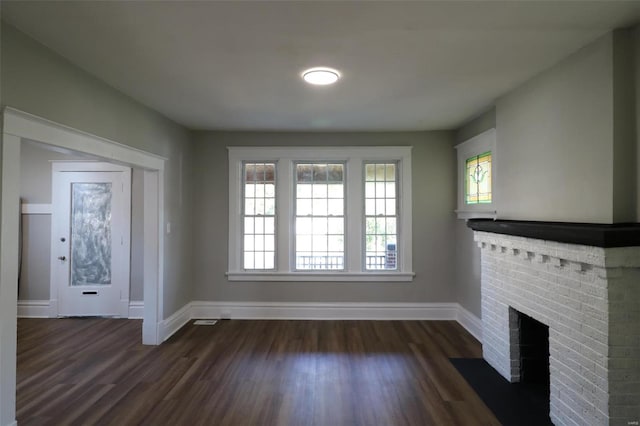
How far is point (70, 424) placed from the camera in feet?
7.70

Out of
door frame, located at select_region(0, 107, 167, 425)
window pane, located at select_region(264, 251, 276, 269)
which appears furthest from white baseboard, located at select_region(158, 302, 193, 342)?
door frame, located at select_region(0, 107, 167, 425)

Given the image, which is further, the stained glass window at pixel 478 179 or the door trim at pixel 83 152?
the stained glass window at pixel 478 179

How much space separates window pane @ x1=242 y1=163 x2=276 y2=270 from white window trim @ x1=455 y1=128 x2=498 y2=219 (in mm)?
2616

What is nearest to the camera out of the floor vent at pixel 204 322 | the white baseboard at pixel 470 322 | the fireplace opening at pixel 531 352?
the fireplace opening at pixel 531 352

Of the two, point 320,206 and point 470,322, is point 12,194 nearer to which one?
point 320,206

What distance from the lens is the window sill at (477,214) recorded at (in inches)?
143

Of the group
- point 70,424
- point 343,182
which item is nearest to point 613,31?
point 343,182

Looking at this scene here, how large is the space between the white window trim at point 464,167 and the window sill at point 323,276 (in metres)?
1.17

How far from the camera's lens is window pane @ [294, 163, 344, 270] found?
477 centimetres

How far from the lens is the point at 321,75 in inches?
104

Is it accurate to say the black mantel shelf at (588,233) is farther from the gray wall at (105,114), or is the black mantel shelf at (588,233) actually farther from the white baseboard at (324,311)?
the gray wall at (105,114)

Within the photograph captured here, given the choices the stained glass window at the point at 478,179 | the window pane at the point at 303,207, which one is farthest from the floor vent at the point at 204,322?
the stained glass window at the point at 478,179

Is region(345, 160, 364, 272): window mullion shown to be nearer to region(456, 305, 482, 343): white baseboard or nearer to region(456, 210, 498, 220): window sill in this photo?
region(456, 210, 498, 220): window sill

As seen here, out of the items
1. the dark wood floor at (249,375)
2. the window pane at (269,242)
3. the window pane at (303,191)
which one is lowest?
the dark wood floor at (249,375)
